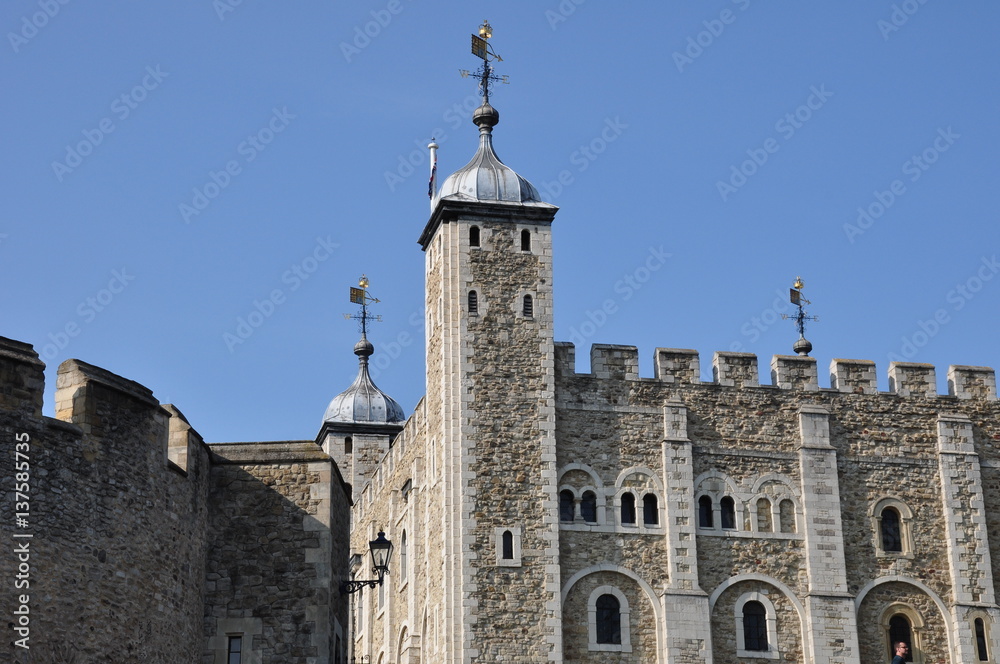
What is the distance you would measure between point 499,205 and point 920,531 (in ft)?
38.1

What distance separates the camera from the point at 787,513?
38.1 meters

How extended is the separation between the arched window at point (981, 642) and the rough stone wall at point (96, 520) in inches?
885

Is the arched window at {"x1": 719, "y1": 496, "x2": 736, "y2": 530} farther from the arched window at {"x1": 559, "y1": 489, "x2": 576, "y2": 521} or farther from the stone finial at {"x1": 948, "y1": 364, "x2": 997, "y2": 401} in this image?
the stone finial at {"x1": 948, "y1": 364, "x2": 997, "y2": 401}

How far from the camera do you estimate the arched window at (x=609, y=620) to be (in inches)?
1431

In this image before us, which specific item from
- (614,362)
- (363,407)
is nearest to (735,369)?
(614,362)

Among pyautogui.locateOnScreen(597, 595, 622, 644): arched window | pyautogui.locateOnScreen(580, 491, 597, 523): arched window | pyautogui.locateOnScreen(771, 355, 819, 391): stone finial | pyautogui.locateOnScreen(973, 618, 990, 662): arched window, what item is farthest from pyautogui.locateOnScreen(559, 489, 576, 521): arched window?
pyautogui.locateOnScreen(973, 618, 990, 662): arched window

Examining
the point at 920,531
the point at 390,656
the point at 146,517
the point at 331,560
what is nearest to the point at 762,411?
the point at 920,531

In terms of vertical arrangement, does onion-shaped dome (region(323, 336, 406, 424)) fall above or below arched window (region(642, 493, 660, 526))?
above

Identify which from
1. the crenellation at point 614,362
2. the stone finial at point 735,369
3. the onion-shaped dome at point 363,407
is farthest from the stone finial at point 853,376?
the onion-shaped dome at point 363,407

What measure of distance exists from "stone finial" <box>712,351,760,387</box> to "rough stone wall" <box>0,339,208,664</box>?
20.2m

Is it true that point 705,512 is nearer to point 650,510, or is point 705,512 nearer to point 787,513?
point 650,510

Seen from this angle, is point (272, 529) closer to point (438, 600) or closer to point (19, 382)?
point (19, 382)

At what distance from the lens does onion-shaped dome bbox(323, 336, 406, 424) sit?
53062mm

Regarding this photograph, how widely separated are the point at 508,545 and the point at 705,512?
4557 millimetres
